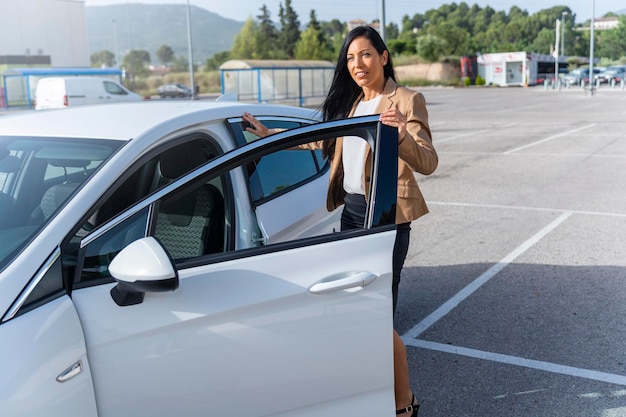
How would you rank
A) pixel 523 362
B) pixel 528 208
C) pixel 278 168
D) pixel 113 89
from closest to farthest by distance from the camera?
pixel 278 168, pixel 523 362, pixel 528 208, pixel 113 89

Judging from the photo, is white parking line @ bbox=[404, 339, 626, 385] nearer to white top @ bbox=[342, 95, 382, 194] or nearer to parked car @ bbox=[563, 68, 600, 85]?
white top @ bbox=[342, 95, 382, 194]

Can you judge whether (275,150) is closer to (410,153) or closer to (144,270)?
(410,153)

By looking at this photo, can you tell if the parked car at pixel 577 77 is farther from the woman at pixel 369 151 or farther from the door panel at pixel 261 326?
the door panel at pixel 261 326

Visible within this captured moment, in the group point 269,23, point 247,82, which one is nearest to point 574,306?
point 247,82

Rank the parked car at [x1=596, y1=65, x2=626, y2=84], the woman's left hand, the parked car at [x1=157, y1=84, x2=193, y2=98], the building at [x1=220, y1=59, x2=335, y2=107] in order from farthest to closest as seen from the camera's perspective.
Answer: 1. the parked car at [x1=157, y1=84, x2=193, y2=98]
2. the parked car at [x1=596, y1=65, x2=626, y2=84]
3. the building at [x1=220, y1=59, x2=335, y2=107]
4. the woman's left hand

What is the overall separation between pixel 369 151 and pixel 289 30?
109844 mm

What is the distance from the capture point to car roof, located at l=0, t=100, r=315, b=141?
2746mm

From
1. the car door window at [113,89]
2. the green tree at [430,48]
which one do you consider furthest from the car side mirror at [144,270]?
the green tree at [430,48]

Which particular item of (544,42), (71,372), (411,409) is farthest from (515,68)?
(544,42)

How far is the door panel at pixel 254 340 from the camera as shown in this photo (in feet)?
6.81

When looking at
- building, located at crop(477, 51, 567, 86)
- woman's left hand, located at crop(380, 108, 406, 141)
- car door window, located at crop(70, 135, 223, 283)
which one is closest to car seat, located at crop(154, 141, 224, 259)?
car door window, located at crop(70, 135, 223, 283)

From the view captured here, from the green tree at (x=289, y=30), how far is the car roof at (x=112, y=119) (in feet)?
351

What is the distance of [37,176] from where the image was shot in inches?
110

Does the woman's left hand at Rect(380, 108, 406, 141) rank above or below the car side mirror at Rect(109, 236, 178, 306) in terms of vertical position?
above
